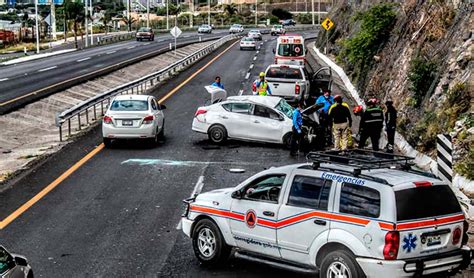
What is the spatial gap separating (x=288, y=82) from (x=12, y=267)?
23.7m

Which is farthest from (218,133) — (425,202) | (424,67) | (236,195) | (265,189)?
(425,202)

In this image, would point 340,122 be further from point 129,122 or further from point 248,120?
point 129,122

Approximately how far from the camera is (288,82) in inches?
1228

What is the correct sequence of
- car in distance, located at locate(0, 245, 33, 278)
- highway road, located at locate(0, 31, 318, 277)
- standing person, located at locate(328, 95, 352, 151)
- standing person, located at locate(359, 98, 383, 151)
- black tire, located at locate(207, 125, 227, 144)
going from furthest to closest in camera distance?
black tire, located at locate(207, 125, 227, 144)
standing person, located at locate(328, 95, 352, 151)
standing person, located at locate(359, 98, 383, 151)
highway road, located at locate(0, 31, 318, 277)
car in distance, located at locate(0, 245, 33, 278)

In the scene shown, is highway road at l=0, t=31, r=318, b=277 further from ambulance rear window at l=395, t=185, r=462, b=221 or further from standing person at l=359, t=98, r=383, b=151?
ambulance rear window at l=395, t=185, r=462, b=221

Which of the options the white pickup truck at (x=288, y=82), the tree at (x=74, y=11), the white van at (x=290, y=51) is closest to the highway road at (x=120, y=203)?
the white pickup truck at (x=288, y=82)

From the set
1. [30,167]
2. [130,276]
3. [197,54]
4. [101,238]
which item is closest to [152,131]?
[30,167]

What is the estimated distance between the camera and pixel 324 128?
891 inches

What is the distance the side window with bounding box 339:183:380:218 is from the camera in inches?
381

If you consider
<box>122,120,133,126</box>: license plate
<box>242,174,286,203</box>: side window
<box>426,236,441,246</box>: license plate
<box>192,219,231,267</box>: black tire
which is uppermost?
<box>242,174,286,203</box>: side window

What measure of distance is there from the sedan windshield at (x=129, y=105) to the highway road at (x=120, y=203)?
47.6 inches

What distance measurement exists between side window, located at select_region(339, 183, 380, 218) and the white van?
33.7 m

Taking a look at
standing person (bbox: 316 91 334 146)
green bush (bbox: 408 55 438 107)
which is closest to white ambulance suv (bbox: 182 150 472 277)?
standing person (bbox: 316 91 334 146)

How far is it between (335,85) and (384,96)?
1171 cm
